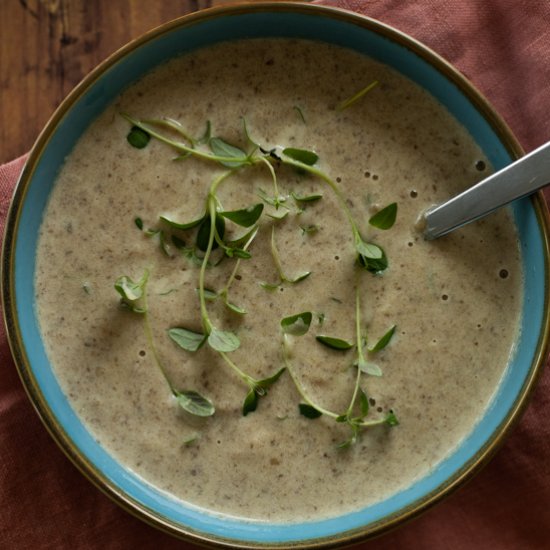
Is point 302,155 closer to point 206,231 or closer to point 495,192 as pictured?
point 206,231

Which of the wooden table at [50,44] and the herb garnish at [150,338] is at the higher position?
the wooden table at [50,44]

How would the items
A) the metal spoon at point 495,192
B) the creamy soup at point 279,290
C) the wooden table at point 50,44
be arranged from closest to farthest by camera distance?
the metal spoon at point 495,192 < the creamy soup at point 279,290 < the wooden table at point 50,44

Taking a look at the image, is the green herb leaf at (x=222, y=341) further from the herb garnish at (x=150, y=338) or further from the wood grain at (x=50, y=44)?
the wood grain at (x=50, y=44)

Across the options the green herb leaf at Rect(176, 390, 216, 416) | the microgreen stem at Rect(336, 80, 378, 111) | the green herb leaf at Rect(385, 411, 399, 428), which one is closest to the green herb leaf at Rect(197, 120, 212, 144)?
the microgreen stem at Rect(336, 80, 378, 111)

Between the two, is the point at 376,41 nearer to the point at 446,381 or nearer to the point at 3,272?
the point at 446,381

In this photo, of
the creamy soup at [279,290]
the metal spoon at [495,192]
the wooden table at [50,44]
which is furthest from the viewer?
the wooden table at [50,44]

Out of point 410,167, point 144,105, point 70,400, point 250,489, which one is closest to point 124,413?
point 70,400

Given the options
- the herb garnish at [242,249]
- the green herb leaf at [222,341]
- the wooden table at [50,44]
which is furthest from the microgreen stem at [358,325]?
the wooden table at [50,44]
